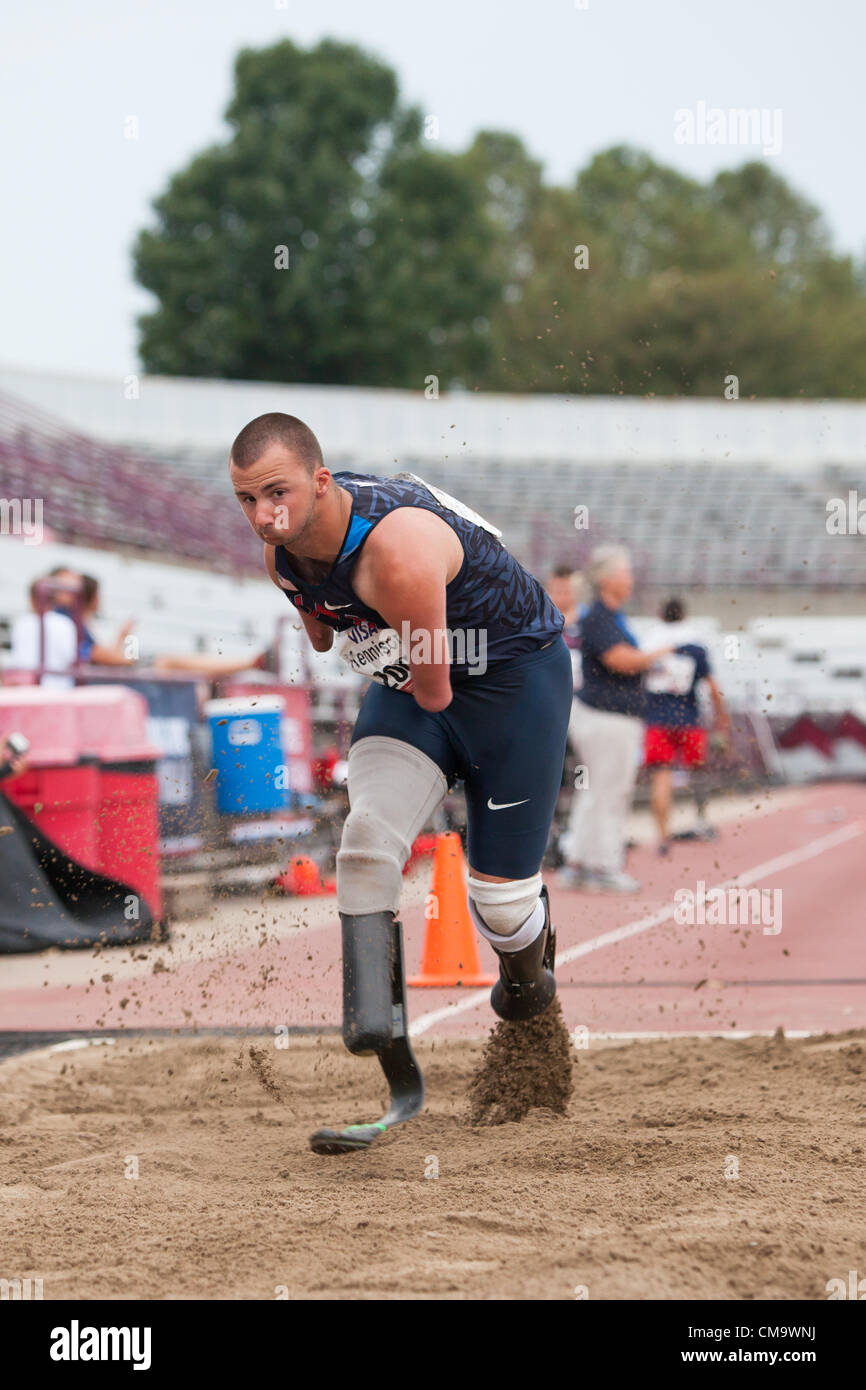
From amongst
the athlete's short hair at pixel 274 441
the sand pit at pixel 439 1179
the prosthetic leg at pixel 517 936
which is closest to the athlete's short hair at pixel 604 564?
the sand pit at pixel 439 1179

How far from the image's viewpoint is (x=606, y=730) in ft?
37.5

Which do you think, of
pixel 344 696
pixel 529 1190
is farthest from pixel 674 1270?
pixel 344 696

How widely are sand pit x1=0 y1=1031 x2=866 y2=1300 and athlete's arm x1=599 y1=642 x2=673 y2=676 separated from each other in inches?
207

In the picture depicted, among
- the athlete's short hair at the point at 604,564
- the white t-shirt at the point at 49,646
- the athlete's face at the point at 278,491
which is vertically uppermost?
the athlete's face at the point at 278,491

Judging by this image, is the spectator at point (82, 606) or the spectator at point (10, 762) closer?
the spectator at point (10, 762)

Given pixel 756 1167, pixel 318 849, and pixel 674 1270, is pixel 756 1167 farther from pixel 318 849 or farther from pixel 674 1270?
pixel 318 849

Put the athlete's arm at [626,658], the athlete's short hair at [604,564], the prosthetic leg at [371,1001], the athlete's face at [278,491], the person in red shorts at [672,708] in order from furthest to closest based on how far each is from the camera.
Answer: the person in red shorts at [672,708] → the athlete's short hair at [604,564] → the athlete's arm at [626,658] → the prosthetic leg at [371,1001] → the athlete's face at [278,491]

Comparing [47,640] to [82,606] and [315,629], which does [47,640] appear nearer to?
[82,606]

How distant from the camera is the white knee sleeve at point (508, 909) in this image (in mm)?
4512

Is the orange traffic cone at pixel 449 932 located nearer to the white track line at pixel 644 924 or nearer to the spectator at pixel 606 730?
the white track line at pixel 644 924

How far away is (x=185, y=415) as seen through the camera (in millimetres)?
36656

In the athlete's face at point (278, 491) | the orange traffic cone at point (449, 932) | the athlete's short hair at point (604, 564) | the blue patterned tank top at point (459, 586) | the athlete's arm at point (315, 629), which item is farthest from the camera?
the athlete's short hair at point (604, 564)

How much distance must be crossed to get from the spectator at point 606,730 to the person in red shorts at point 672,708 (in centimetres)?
170
